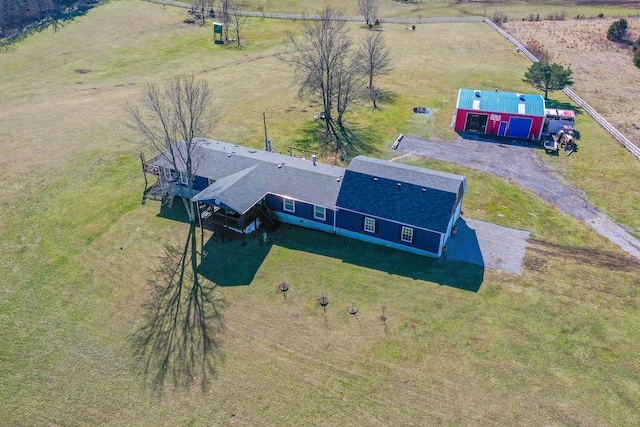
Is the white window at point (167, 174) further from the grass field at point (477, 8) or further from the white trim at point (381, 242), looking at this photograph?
the grass field at point (477, 8)

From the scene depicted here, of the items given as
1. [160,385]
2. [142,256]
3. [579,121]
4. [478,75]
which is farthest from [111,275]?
[478,75]

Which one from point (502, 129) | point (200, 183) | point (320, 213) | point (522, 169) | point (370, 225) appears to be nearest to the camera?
point (370, 225)

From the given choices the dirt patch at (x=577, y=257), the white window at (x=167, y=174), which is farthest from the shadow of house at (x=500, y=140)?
the white window at (x=167, y=174)

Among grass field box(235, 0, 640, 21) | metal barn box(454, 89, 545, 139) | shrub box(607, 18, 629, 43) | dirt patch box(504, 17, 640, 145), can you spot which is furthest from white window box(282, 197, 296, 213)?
shrub box(607, 18, 629, 43)

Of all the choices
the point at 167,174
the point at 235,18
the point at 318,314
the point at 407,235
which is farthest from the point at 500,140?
the point at 235,18

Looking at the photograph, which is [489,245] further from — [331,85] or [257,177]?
[331,85]

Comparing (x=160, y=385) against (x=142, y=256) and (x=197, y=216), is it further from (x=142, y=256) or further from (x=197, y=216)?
(x=197, y=216)
